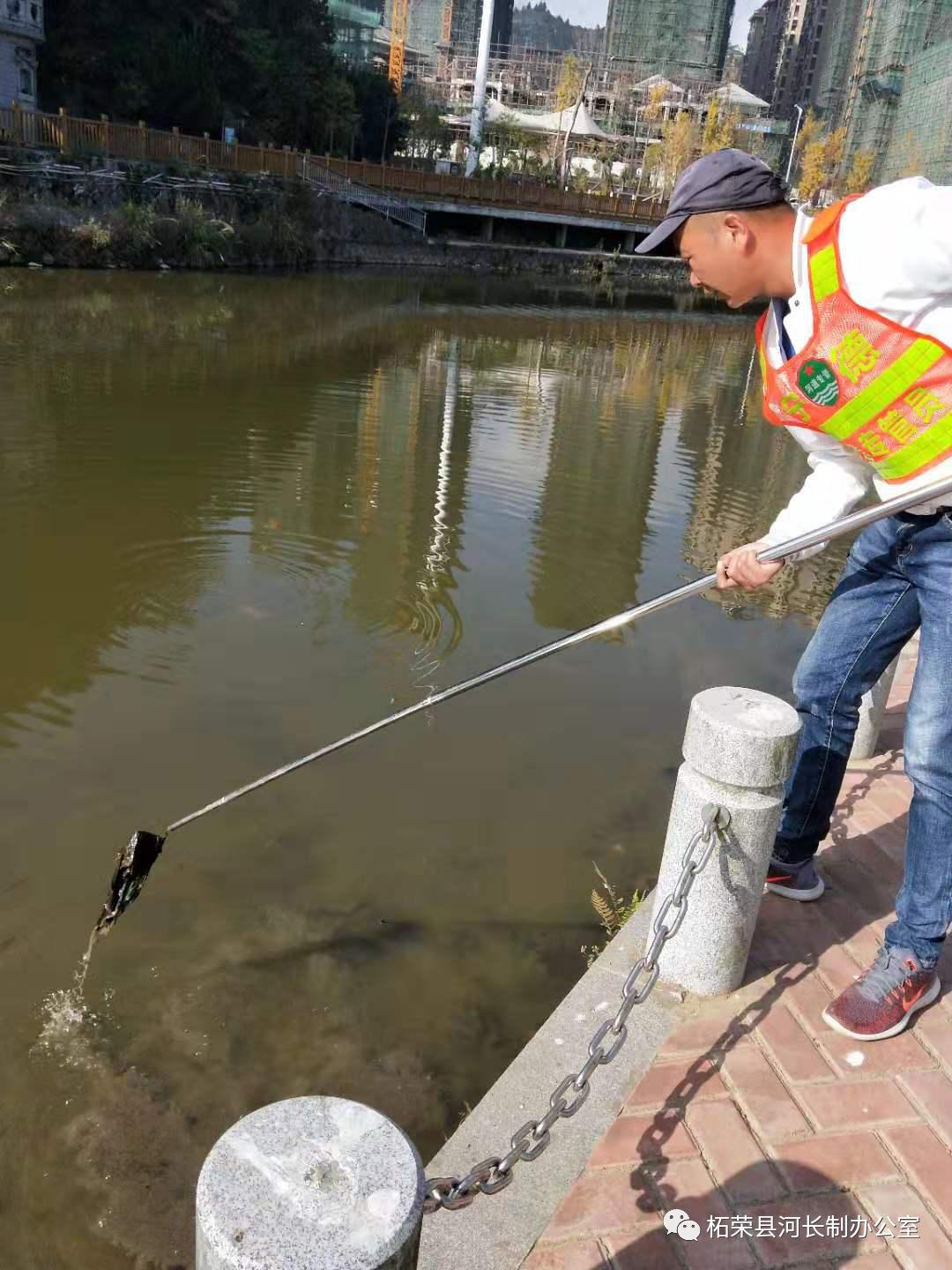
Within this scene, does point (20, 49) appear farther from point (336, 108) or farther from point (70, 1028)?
point (70, 1028)

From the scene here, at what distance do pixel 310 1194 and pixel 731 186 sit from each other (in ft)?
7.64

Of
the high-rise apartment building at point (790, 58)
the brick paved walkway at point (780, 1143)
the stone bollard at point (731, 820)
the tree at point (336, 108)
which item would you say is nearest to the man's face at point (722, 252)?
the stone bollard at point (731, 820)

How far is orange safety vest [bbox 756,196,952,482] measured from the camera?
2369 millimetres

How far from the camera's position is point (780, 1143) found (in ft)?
7.89

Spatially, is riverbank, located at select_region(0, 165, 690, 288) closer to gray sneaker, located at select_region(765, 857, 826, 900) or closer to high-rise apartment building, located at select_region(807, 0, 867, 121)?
gray sneaker, located at select_region(765, 857, 826, 900)

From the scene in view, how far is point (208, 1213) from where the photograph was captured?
1.41 meters

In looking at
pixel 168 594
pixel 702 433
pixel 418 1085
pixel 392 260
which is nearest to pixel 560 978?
pixel 418 1085

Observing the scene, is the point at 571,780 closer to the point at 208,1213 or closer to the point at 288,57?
the point at 208,1213

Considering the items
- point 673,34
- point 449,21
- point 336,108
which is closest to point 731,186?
point 336,108

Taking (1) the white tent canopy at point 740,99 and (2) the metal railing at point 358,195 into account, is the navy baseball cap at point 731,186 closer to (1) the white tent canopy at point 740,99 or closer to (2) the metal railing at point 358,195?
(2) the metal railing at point 358,195

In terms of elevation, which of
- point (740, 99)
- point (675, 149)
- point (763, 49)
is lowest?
point (675, 149)

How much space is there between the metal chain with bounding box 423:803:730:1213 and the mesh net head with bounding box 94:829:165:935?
58.0 inches

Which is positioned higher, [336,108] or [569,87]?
[569,87]

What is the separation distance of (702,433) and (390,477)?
567cm
